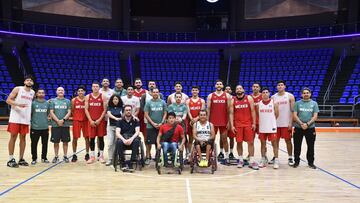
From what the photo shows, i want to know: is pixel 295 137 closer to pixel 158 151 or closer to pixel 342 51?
pixel 158 151

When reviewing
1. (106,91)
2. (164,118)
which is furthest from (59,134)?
(164,118)

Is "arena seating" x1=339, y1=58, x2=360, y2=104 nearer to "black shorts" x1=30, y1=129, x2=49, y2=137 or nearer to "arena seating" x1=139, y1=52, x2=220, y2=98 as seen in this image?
"arena seating" x1=139, y1=52, x2=220, y2=98

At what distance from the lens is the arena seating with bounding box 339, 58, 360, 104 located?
14.7m

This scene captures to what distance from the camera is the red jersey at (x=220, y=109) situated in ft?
19.7

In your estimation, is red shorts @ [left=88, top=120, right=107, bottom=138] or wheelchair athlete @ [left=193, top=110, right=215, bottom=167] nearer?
wheelchair athlete @ [left=193, top=110, right=215, bottom=167]

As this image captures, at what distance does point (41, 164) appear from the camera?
237 inches

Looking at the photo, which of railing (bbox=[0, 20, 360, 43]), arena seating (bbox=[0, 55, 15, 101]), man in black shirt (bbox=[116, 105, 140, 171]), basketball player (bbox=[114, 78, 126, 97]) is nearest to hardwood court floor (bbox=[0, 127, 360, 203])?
man in black shirt (bbox=[116, 105, 140, 171])

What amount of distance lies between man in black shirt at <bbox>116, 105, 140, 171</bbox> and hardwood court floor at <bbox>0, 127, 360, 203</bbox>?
290mm

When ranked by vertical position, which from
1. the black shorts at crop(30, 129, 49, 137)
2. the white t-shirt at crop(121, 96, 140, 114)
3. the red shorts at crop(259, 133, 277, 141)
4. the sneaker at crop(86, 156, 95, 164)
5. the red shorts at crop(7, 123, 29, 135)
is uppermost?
the white t-shirt at crop(121, 96, 140, 114)

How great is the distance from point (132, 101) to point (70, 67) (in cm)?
1254

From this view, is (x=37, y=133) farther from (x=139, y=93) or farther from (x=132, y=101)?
(x=139, y=93)

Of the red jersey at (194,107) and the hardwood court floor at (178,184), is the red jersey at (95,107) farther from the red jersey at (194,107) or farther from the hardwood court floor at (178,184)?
the red jersey at (194,107)

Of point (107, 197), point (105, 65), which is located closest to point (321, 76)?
point (105, 65)

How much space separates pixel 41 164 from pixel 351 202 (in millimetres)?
4923
